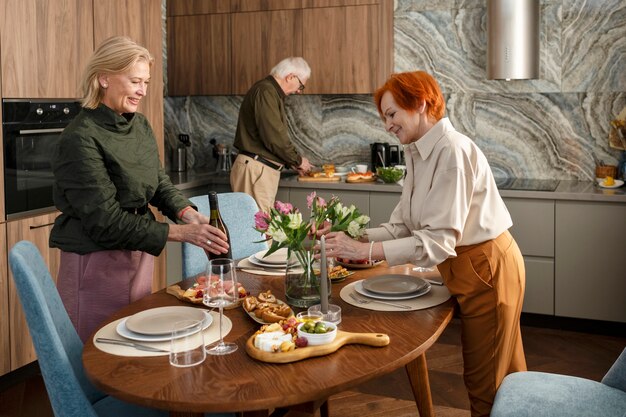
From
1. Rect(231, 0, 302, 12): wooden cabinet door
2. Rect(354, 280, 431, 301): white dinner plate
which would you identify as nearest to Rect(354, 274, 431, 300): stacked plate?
Rect(354, 280, 431, 301): white dinner plate

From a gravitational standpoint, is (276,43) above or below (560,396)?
above

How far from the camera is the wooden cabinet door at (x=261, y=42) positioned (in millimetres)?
5484

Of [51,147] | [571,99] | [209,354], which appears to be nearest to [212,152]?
[51,147]

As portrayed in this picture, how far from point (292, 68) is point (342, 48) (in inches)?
17.0

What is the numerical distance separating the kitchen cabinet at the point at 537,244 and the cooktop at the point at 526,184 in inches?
4.1

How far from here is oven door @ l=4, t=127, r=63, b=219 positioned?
145 inches

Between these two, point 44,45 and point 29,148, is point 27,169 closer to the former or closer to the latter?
point 29,148

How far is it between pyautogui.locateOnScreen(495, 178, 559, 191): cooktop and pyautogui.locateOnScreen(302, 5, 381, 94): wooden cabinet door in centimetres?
114

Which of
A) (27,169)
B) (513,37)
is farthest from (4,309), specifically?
(513,37)

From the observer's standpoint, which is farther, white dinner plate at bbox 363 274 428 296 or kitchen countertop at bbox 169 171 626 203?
kitchen countertop at bbox 169 171 626 203

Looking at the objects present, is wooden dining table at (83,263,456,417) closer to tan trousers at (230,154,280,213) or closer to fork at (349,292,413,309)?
fork at (349,292,413,309)

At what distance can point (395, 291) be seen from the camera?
241cm

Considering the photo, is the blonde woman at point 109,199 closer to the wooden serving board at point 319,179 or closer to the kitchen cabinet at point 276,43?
the wooden serving board at point 319,179

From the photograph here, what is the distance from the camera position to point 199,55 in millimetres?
5816
